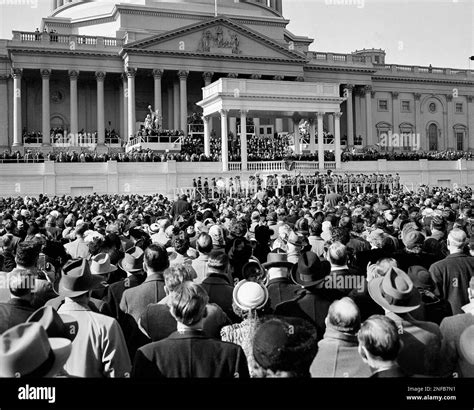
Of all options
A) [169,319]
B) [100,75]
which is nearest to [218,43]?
[100,75]

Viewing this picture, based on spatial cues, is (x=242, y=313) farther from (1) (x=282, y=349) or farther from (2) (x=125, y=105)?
(2) (x=125, y=105)

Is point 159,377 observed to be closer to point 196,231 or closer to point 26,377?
point 26,377

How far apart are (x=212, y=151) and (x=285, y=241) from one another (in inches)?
1781

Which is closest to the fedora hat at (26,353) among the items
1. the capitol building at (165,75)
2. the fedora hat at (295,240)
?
the fedora hat at (295,240)

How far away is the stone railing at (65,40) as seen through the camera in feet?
209

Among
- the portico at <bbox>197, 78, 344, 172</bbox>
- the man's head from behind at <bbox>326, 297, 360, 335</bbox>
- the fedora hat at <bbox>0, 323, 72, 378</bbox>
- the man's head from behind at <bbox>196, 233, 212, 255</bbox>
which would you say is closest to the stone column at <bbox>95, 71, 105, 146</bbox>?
the portico at <bbox>197, 78, 344, 172</bbox>

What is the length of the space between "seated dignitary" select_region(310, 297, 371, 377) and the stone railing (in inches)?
2456

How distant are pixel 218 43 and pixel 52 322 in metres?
64.4

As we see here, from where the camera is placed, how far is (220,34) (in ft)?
222

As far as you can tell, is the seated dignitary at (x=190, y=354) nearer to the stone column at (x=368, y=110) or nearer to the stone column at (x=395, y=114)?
the stone column at (x=368, y=110)

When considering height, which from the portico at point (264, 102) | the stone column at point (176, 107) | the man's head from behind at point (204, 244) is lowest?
the man's head from behind at point (204, 244)

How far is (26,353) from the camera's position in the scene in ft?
15.7

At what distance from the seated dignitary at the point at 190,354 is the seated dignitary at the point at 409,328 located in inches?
63.0

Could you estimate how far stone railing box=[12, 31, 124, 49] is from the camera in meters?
63.8
